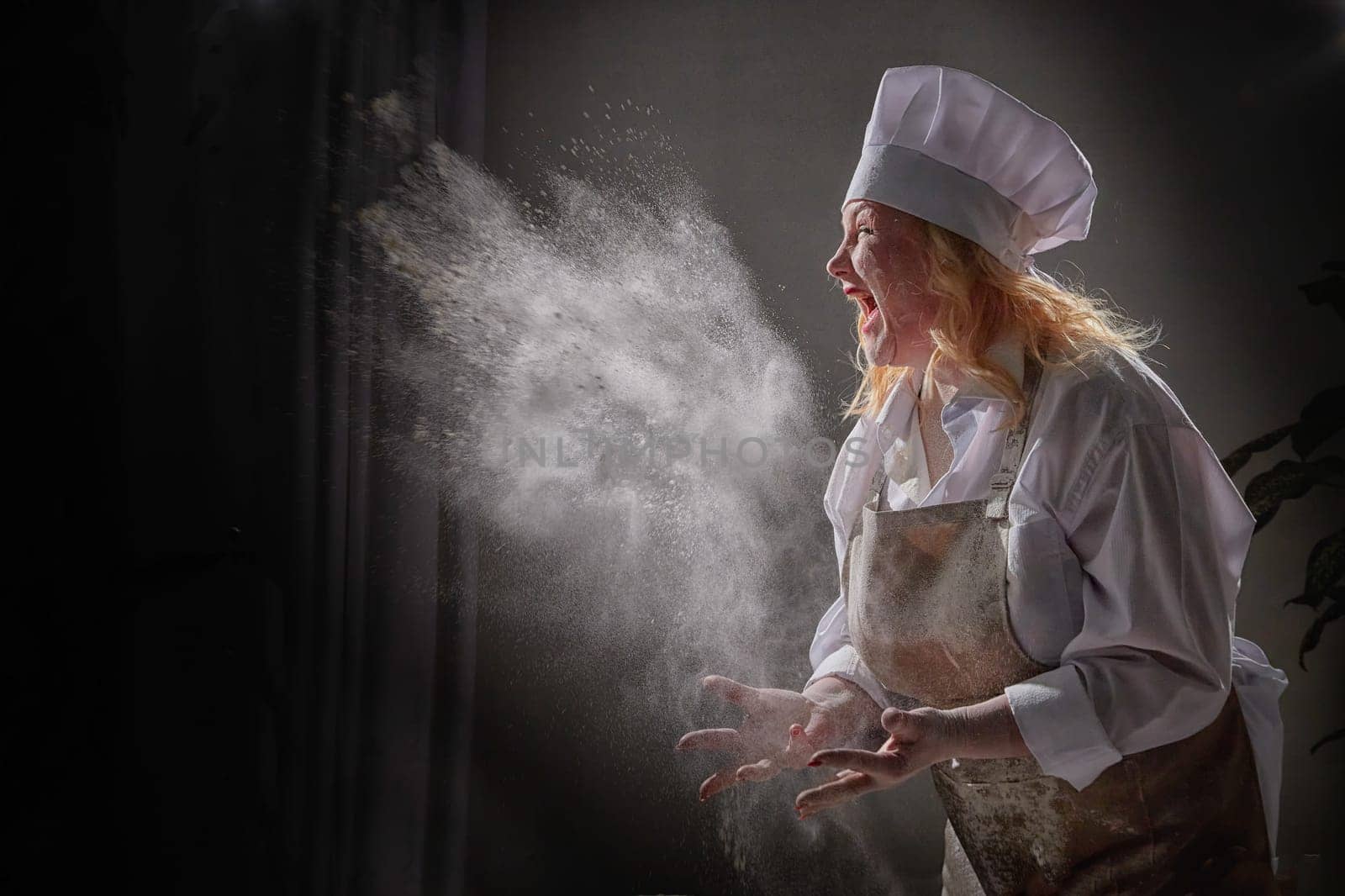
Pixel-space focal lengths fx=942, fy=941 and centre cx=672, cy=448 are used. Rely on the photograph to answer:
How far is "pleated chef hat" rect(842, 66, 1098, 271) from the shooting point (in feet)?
3.72

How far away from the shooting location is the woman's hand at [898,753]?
93 cm

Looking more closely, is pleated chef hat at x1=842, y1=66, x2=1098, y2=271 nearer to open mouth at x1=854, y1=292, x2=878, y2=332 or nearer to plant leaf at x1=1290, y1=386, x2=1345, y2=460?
open mouth at x1=854, y1=292, x2=878, y2=332

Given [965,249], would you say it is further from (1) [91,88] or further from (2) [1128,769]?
(1) [91,88]

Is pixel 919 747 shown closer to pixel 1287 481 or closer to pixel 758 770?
pixel 758 770

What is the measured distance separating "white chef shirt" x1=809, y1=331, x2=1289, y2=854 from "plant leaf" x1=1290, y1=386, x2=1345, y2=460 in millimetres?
1037

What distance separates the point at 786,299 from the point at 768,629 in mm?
835

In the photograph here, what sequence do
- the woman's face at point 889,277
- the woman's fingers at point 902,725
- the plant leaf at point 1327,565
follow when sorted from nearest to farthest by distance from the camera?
the woman's fingers at point 902,725 → the woman's face at point 889,277 → the plant leaf at point 1327,565

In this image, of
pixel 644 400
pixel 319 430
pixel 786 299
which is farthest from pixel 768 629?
pixel 319 430

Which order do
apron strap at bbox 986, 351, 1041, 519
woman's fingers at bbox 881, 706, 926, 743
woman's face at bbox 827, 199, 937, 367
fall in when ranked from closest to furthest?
woman's fingers at bbox 881, 706, 926, 743, apron strap at bbox 986, 351, 1041, 519, woman's face at bbox 827, 199, 937, 367

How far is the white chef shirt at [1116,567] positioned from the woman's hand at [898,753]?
0.28 ft

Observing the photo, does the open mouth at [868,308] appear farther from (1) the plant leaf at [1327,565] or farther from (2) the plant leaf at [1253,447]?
(1) the plant leaf at [1327,565]

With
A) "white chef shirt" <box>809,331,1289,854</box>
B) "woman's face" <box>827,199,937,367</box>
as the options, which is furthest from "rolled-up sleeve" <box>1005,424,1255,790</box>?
"woman's face" <box>827,199,937,367</box>

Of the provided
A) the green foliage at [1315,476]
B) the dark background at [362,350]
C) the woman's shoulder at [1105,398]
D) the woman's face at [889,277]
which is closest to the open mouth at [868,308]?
the woman's face at [889,277]

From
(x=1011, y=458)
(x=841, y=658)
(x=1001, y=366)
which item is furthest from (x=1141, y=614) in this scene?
(x=841, y=658)
